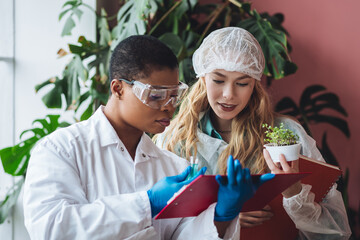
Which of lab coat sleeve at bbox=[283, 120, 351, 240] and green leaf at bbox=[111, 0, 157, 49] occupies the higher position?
green leaf at bbox=[111, 0, 157, 49]

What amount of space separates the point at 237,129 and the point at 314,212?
0.53 metres

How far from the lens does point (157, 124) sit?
1.44 meters

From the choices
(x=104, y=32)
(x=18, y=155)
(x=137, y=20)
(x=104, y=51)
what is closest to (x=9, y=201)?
(x=18, y=155)

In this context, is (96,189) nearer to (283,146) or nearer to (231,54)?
(283,146)

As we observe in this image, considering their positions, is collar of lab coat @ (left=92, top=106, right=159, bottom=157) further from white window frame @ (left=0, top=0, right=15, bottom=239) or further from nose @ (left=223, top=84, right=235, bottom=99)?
white window frame @ (left=0, top=0, right=15, bottom=239)

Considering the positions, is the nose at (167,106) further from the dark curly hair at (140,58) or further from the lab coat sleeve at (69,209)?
the lab coat sleeve at (69,209)

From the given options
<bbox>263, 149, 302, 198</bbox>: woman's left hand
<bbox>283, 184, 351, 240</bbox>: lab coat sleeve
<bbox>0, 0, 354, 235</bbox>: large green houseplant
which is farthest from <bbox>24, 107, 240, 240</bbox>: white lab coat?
<bbox>0, 0, 354, 235</bbox>: large green houseplant

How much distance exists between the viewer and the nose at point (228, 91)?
187cm

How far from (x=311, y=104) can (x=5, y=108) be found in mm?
2283

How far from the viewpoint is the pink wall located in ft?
11.0

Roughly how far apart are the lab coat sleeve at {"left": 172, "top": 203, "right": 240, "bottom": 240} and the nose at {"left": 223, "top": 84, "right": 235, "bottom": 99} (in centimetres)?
61

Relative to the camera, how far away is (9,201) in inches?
103

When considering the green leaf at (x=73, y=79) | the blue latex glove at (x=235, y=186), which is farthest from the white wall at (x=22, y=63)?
the blue latex glove at (x=235, y=186)

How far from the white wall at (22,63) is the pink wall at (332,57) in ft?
5.60
